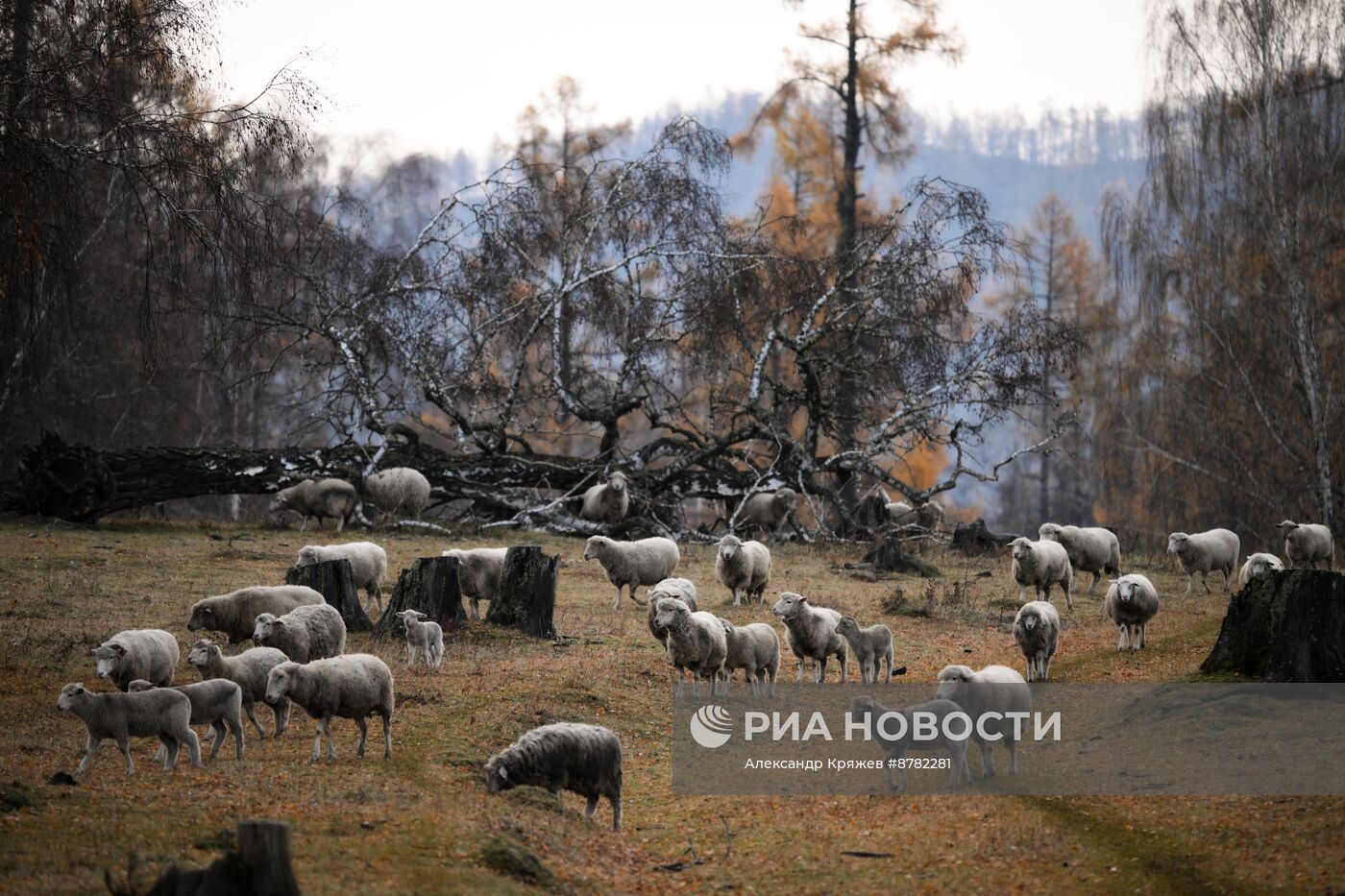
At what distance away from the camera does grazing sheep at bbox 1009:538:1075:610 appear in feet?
56.3

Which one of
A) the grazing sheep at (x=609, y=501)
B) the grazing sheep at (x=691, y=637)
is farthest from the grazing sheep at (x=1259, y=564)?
the grazing sheep at (x=609, y=501)

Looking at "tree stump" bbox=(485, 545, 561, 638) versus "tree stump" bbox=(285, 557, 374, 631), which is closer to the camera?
"tree stump" bbox=(285, 557, 374, 631)

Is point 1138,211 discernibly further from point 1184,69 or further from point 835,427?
point 835,427

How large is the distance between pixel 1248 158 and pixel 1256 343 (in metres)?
4.16

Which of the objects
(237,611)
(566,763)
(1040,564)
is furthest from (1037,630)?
(237,611)

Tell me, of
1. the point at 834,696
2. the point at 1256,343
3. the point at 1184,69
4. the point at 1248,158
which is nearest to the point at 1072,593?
the point at 834,696

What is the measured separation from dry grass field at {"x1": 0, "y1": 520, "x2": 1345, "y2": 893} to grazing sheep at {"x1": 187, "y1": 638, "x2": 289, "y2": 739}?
0.25 metres

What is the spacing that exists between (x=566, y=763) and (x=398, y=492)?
17.5 metres

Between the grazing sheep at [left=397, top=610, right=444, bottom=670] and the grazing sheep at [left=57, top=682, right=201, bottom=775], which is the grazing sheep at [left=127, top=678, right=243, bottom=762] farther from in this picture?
the grazing sheep at [left=397, top=610, right=444, bottom=670]

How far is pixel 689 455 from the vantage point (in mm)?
27641

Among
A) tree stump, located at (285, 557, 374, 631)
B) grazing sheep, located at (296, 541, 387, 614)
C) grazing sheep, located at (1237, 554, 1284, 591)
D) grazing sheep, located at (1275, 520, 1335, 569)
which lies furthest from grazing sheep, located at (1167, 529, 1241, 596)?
tree stump, located at (285, 557, 374, 631)

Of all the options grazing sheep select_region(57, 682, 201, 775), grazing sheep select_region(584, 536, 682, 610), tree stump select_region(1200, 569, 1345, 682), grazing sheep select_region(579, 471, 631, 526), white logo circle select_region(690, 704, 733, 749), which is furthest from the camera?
grazing sheep select_region(579, 471, 631, 526)

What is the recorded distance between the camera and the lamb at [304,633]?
1105 cm

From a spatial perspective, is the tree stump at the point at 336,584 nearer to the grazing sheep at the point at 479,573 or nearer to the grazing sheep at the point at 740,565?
the grazing sheep at the point at 479,573
